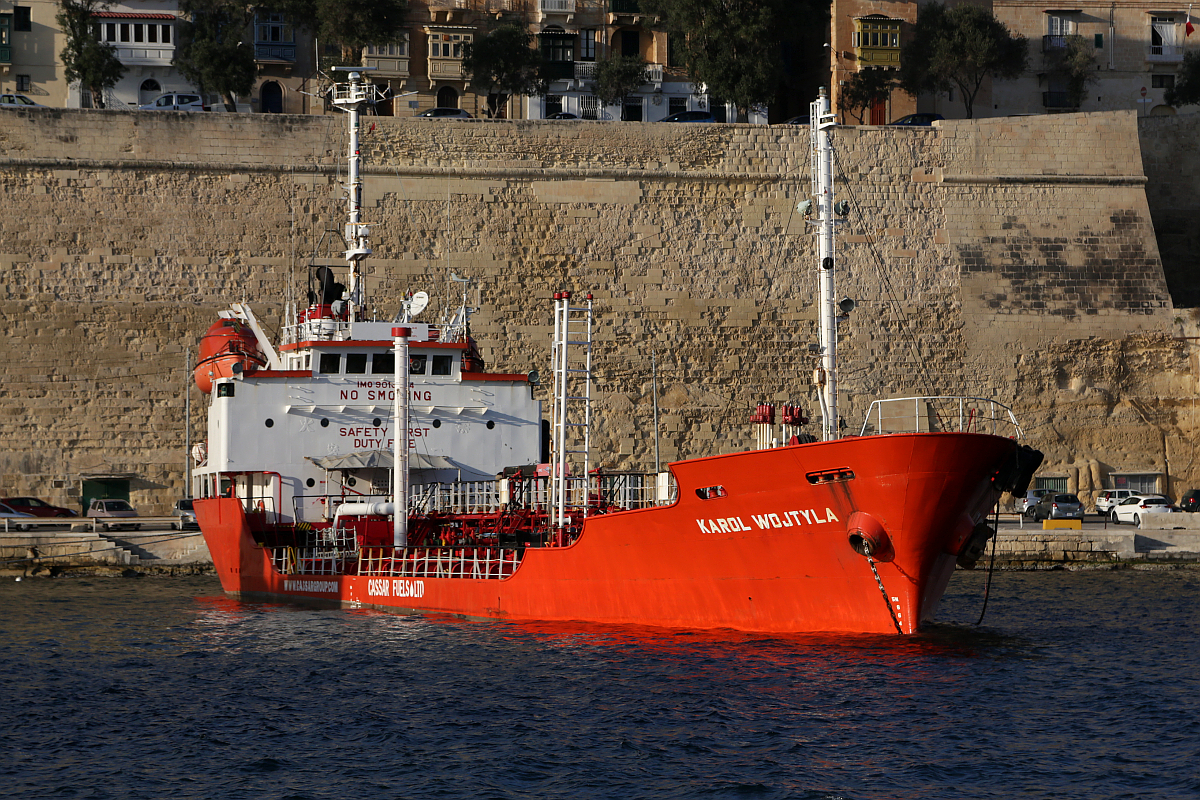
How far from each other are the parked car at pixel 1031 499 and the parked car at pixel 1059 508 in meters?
0.17

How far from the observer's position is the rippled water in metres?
11.6

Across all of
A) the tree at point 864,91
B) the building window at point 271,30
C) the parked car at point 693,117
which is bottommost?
the parked car at point 693,117

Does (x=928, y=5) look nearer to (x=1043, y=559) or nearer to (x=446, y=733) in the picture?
(x=1043, y=559)

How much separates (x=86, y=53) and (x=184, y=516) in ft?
66.5

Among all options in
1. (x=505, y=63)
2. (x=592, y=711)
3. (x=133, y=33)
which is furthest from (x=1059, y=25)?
(x=592, y=711)

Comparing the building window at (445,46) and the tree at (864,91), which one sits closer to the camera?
the tree at (864,91)

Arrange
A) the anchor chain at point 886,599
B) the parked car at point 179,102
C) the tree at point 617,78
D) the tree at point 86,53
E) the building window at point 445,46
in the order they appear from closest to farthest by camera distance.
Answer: the anchor chain at point 886,599 → the parked car at point 179,102 → the tree at point 86,53 → the building window at point 445,46 → the tree at point 617,78

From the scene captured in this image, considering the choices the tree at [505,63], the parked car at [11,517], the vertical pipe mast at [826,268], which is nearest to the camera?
the vertical pipe mast at [826,268]

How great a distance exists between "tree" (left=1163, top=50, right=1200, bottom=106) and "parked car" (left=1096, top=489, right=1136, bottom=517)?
1949 centimetres

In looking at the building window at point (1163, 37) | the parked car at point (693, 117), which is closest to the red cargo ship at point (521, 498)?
the parked car at point (693, 117)

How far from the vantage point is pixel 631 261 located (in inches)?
1394

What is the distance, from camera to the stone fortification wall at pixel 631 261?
1293 inches

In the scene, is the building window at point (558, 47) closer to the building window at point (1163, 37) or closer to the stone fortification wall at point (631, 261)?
the stone fortification wall at point (631, 261)

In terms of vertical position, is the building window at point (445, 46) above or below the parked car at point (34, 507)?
above
